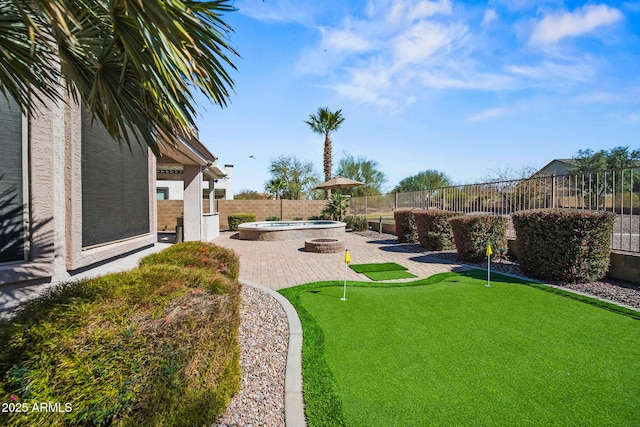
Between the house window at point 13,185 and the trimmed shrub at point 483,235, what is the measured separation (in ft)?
32.1

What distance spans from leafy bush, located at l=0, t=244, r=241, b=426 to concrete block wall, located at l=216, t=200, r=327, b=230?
19171mm

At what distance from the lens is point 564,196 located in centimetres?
794

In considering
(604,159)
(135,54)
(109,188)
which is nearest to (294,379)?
(135,54)

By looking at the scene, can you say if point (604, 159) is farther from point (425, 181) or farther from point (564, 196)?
point (564, 196)

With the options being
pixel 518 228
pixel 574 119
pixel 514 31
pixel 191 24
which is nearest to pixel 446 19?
pixel 514 31

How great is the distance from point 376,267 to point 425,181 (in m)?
39.3

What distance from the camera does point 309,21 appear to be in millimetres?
6996

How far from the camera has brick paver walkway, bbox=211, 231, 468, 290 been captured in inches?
303

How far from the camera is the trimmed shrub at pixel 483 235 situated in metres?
8.98

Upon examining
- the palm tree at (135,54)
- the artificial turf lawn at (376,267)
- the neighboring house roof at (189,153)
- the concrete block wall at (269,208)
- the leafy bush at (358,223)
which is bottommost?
the artificial turf lawn at (376,267)

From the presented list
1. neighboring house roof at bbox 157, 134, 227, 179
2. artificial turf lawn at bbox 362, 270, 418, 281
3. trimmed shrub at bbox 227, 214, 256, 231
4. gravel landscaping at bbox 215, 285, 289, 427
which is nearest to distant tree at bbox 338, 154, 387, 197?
trimmed shrub at bbox 227, 214, 256, 231

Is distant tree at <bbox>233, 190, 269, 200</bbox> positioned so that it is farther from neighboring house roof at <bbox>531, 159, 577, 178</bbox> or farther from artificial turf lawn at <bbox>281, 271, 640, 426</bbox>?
artificial turf lawn at <bbox>281, 271, 640, 426</bbox>

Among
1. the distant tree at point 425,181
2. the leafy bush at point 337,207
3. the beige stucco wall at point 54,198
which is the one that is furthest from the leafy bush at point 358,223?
the distant tree at point 425,181

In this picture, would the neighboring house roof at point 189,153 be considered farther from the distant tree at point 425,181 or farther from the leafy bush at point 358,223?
the distant tree at point 425,181
